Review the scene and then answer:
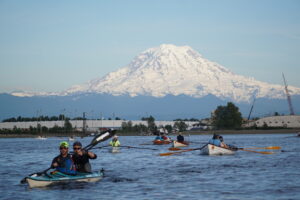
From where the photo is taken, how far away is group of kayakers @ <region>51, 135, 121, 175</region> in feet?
105

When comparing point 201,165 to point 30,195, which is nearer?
point 30,195

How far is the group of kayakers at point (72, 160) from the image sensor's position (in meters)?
31.9

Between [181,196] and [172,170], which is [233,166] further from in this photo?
[181,196]

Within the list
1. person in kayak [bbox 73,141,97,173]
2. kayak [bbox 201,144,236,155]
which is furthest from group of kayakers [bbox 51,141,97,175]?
kayak [bbox 201,144,236,155]

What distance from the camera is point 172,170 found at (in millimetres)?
43000

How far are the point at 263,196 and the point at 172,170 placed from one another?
15303 mm

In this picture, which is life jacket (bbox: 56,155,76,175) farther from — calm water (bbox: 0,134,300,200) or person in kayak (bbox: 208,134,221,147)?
person in kayak (bbox: 208,134,221,147)

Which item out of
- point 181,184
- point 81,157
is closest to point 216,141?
point 181,184

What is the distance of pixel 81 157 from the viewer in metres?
33.8

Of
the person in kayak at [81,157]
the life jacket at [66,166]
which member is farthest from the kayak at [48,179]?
the person in kayak at [81,157]

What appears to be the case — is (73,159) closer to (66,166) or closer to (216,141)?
(66,166)

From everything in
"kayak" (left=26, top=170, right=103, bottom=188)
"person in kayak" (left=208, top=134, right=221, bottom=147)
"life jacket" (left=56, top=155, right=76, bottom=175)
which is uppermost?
"person in kayak" (left=208, top=134, right=221, bottom=147)

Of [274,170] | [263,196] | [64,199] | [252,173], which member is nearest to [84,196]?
[64,199]

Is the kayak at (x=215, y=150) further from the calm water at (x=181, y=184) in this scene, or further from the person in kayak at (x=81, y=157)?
the person in kayak at (x=81, y=157)
